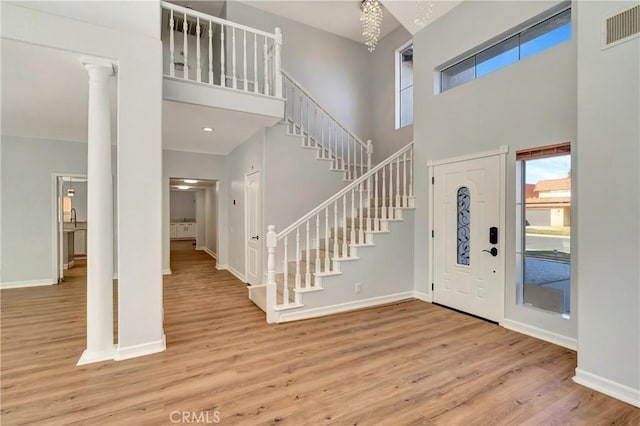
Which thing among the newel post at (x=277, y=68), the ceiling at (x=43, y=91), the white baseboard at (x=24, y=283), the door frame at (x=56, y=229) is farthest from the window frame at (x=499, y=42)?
the white baseboard at (x=24, y=283)

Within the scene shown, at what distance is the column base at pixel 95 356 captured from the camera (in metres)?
2.80

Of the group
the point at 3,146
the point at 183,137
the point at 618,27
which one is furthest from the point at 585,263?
the point at 3,146

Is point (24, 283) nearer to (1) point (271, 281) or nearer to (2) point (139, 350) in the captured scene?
(2) point (139, 350)

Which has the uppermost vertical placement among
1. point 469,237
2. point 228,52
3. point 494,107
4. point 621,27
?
point 228,52

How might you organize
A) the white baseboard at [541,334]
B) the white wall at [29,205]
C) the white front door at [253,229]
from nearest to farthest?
the white baseboard at [541,334] → the white front door at [253,229] → the white wall at [29,205]

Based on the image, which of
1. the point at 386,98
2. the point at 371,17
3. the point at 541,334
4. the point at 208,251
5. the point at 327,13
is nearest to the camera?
the point at 541,334

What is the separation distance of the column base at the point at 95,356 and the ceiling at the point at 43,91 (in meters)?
2.76

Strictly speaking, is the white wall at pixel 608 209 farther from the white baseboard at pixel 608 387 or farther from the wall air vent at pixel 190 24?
the wall air vent at pixel 190 24

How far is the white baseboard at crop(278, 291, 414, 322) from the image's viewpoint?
3896mm

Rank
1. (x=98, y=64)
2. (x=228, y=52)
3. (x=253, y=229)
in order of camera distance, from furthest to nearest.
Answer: (x=228, y=52) → (x=253, y=229) → (x=98, y=64)

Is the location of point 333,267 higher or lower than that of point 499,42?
lower

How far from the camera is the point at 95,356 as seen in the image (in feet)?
9.36

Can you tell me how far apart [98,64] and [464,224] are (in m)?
4.64

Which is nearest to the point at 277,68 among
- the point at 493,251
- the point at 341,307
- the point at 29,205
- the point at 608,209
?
the point at 341,307
